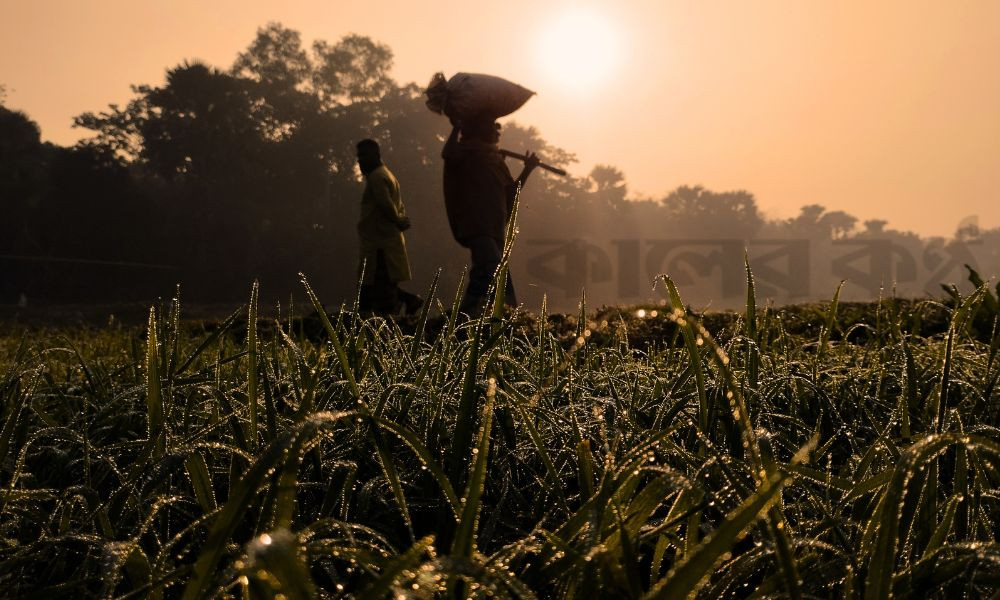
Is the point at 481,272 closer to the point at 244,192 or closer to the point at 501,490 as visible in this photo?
the point at 501,490

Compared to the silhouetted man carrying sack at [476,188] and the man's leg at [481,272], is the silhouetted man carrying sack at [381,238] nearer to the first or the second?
the silhouetted man carrying sack at [476,188]

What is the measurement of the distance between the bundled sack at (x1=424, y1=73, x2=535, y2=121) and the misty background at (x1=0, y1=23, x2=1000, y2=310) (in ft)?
51.3

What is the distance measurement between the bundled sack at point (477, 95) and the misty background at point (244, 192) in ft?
51.3

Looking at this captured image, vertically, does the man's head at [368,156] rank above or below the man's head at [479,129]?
below

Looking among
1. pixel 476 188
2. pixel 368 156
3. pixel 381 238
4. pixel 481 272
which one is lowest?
pixel 481 272

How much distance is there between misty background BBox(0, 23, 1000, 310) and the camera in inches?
1489

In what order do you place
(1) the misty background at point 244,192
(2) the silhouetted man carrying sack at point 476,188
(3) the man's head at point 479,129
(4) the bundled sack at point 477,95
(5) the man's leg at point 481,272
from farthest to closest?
(1) the misty background at point 244,192, (3) the man's head at point 479,129, (2) the silhouetted man carrying sack at point 476,188, (4) the bundled sack at point 477,95, (5) the man's leg at point 481,272

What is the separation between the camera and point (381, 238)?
1112cm

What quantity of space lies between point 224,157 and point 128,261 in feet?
26.6

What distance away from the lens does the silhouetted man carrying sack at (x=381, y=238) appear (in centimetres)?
1077

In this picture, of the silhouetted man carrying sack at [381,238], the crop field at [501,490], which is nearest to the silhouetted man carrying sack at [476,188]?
the silhouetted man carrying sack at [381,238]

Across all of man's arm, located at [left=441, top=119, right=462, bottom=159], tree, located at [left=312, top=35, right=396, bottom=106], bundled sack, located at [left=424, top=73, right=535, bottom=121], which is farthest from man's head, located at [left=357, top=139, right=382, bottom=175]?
tree, located at [left=312, top=35, right=396, bottom=106]

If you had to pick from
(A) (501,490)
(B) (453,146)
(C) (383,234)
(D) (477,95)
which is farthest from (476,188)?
(A) (501,490)

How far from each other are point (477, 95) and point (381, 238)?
2399 millimetres
